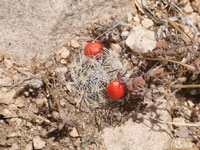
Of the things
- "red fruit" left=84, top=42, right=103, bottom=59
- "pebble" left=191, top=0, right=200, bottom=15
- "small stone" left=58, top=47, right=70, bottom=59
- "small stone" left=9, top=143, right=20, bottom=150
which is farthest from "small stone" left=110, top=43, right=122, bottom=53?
"small stone" left=9, top=143, right=20, bottom=150

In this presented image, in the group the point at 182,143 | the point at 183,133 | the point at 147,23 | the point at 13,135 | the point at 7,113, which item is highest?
the point at 147,23

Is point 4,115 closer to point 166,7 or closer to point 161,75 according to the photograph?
point 161,75

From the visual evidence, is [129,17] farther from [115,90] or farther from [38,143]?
[38,143]

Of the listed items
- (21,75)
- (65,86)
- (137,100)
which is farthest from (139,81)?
(21,75)

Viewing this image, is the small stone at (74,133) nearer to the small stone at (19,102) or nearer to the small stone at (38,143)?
the small stone at (38,143)

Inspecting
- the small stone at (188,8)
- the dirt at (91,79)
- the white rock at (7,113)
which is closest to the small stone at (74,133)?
the dirt at (91,79)

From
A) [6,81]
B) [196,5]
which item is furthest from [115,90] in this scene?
[196,5]
